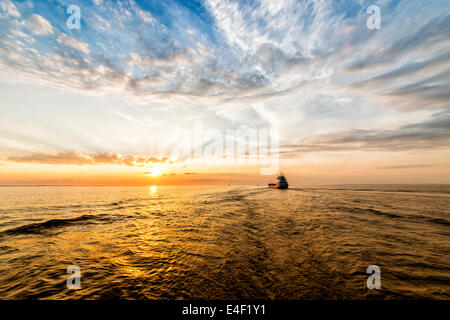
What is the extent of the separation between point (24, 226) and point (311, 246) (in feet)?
90.9

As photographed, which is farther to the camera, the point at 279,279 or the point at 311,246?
the point at 311,246

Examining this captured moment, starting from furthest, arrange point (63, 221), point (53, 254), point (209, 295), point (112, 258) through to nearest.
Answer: point (63, 221) < point (53, 254) < point (112, 258) < point (209, 295)

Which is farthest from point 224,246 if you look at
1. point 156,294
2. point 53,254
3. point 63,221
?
point 63,221

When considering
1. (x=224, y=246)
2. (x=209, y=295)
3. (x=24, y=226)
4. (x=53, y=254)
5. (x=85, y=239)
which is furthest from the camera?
(x=24, y=226)

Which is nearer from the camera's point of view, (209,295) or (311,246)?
(209,295)

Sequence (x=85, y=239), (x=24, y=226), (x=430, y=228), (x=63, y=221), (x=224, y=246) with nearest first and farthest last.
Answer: (x=224, y=246)
(x=85, y=239)
(x=430, y=228)
(x=24, y=226)
(x=63, y=221)

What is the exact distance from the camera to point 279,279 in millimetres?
6906
